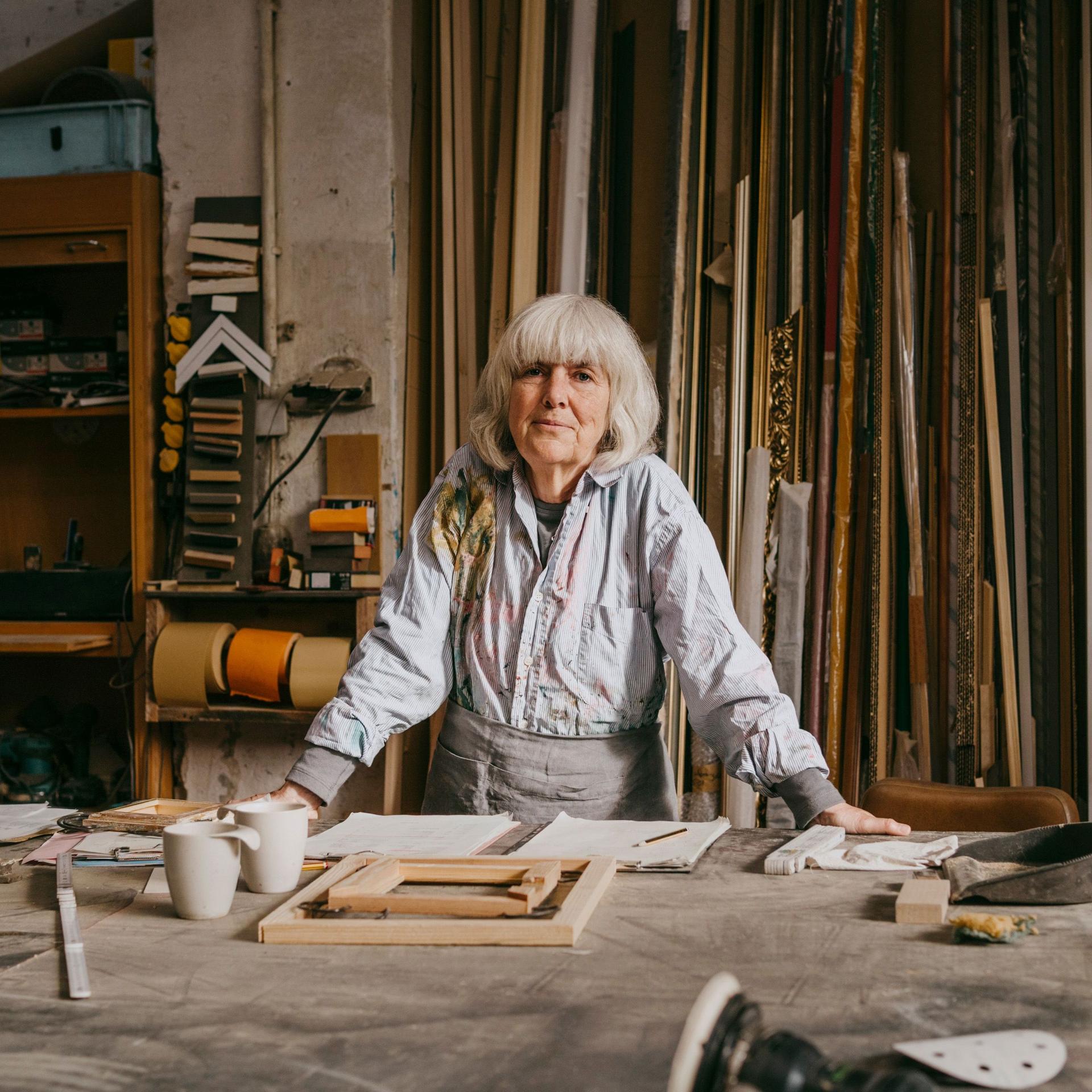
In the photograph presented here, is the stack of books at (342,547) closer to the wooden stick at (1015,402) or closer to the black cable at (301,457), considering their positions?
the black cable at (301,457)

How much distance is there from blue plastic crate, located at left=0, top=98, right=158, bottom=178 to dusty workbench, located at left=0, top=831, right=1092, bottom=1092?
2.79 meters

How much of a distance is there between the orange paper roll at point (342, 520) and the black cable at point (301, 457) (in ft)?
0.67

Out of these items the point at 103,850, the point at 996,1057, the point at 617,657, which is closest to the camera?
→ the point at 996,1057

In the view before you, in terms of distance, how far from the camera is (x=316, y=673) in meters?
3.07

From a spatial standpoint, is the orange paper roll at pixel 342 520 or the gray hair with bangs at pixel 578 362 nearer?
the gray hair with bangs at pixel 578 362

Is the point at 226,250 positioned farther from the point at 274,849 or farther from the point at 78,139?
the point at 274,849

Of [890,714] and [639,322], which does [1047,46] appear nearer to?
[639,322]

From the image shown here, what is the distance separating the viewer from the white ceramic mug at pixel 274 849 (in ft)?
4.09

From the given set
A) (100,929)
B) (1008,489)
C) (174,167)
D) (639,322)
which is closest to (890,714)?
(1008,489)

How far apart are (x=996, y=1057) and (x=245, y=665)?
8.64 feet

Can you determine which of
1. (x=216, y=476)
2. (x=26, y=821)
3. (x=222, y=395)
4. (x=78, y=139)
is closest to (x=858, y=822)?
(x=26, y=821)

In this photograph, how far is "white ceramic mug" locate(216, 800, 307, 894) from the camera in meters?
1.25

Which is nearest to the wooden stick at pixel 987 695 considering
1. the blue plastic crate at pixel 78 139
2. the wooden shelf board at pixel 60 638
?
the wooden shelf board at pixel 60 638

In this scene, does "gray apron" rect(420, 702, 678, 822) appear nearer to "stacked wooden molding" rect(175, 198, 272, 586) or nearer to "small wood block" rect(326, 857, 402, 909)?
"small wood block" rect(326, 857, 402, 909)
